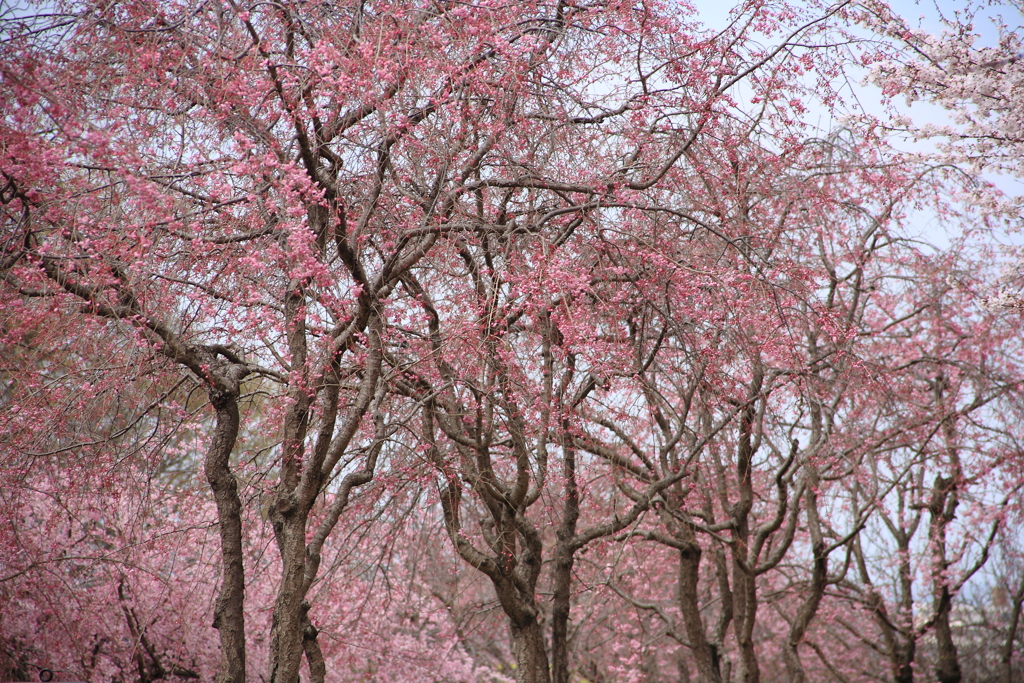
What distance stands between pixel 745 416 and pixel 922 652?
6.99m

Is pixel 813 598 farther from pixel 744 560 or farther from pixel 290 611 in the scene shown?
pixel 290 611

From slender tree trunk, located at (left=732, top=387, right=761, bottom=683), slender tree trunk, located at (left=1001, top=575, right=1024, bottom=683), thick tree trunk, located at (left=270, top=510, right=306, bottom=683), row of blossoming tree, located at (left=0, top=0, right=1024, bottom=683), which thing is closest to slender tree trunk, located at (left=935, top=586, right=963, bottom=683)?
slender tree trunk, located at (left=1001, top=575, right=1024, bottom=683)

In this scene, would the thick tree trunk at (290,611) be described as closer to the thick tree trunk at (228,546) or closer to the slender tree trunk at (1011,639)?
the thick tree trunk at (228,546)

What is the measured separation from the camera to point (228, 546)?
491cm

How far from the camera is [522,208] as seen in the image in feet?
17.7

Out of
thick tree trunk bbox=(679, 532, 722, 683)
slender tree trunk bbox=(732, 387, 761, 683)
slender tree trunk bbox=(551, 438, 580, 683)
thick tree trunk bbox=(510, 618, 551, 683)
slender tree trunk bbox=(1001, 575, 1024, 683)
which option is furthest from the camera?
slender tree trunk bbox=(1001, 575, 1024, 683)

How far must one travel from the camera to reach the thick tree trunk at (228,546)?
467 centimetres

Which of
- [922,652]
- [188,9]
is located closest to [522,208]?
[188,9]

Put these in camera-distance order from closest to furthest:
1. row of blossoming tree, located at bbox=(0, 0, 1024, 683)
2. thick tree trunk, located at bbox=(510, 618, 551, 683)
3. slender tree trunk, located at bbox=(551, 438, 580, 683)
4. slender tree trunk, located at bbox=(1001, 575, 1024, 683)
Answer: row of blossoming tree, located at bbox=(0, 0, 1024, 683), thick tree trunk, located at bbox=(510, 618, 551, 683), slender tree trunk, located at bbox=(551, 438, 580, 683), slender tree trunk, located at bbox=(1001, 575, 1024, 683)

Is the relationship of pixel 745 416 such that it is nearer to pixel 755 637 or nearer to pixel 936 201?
pixel 936 201

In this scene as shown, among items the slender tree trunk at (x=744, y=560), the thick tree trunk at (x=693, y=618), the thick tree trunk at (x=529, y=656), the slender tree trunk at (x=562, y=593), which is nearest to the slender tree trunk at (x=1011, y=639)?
the slender tree trunk at (x=744, y=560)

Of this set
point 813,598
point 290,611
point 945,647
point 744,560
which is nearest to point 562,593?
point 744,560

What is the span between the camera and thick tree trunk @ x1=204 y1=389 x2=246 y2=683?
15.3 ft

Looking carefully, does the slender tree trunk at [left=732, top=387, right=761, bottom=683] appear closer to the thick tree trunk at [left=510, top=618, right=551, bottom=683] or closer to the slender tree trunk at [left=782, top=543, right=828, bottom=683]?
the slender tree trunk at [left=782, top=543, right=828, bottom=683]
